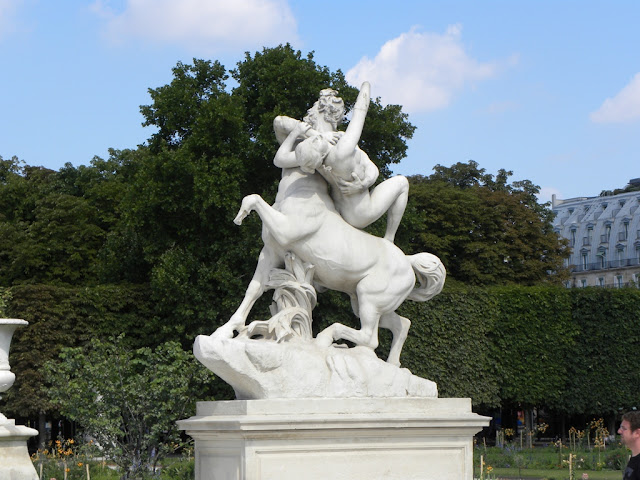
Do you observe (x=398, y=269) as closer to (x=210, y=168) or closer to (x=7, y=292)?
(x=210, y=168)

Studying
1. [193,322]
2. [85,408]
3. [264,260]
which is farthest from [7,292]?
[264,260]

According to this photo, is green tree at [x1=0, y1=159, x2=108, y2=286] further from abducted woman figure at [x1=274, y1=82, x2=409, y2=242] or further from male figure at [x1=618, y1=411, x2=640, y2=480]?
male figure at [x1=618, y1=411, x2=640, y2=480]

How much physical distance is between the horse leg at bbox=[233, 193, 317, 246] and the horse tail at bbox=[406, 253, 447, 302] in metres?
0.88

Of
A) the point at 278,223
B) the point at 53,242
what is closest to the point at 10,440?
the point at 278,223

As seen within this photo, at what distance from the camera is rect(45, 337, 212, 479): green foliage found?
41.6 ft

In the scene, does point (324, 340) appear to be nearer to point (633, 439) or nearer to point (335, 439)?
point (335, 439)

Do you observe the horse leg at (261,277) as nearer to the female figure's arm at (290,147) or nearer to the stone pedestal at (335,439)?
the female figure's arm at (290,147)

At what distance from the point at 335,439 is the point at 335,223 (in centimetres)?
149

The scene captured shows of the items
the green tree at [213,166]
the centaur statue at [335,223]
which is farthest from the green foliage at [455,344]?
the centaur statue at [335,223]

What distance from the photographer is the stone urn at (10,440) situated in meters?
11.1

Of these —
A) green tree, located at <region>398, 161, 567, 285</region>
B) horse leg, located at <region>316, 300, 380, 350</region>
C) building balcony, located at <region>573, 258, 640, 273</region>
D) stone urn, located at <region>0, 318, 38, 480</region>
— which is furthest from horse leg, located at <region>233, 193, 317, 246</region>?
building balcony, located at <region>573, 258, 640, 273</region>

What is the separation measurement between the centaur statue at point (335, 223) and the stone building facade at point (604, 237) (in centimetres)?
4686

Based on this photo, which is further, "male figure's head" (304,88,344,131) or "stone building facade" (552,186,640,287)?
"stone building facade" (552,186,640,287)

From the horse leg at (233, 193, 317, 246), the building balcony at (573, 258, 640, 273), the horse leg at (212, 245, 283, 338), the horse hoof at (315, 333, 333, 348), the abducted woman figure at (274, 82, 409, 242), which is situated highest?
the building balcony at (573, 258, 640, 273)
